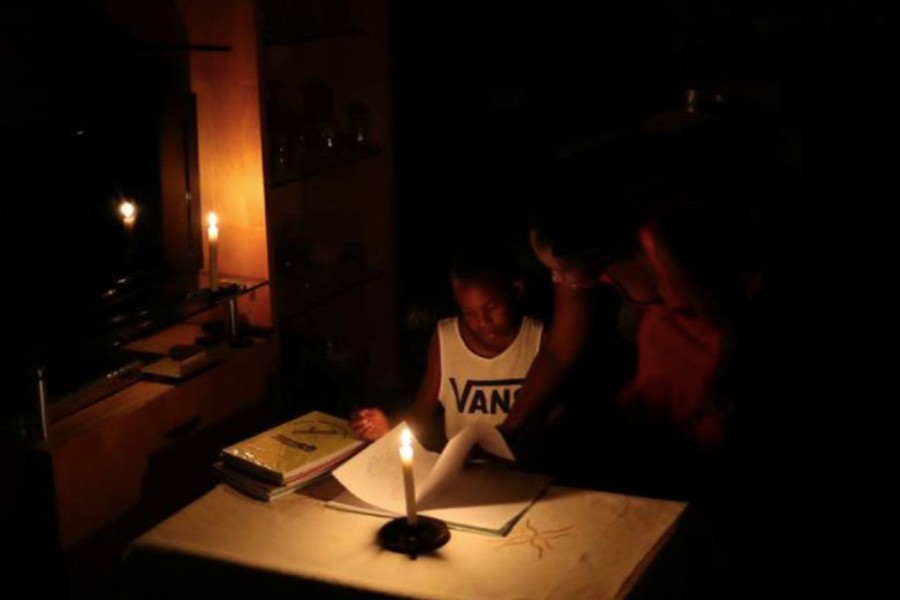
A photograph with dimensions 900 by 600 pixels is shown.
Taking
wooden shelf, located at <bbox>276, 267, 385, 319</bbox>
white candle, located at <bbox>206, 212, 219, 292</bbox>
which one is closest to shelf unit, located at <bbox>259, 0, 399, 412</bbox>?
wooden shelf, located at <bbox>276, 267, 385, 319</bbox>

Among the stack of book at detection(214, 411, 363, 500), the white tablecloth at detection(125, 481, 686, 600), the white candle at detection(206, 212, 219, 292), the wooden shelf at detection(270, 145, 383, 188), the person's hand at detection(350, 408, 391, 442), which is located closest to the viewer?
the white tablecloth at detection(125, 481, 686, 600)

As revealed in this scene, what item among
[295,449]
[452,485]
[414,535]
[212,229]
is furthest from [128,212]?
[414,535]

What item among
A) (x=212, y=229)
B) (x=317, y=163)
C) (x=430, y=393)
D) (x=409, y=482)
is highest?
(x=317, y=163)

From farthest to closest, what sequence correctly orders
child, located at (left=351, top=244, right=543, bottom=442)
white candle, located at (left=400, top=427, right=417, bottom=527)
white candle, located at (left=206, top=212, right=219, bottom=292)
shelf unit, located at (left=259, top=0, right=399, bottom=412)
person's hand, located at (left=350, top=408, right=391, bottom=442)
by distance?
shelf unit, located at (left=259, top=0, right=399, bottom=412)
white candle, located at (left=206, top=212, right=219, bottom=292)
child, located at (left=351, top=244, right=543, bottom=442)
person's hand, located at (left=350, top=408, right=391, bottom=442)
white candle, located at (left=400, top=427, right=417, bottom=527)

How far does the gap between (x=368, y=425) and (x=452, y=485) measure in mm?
302

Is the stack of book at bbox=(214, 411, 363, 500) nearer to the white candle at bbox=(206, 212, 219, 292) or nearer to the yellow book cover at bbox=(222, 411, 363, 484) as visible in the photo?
the yellow book cover at bbox=(222, 411, 363, 484)

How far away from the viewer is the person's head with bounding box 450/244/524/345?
2.46m

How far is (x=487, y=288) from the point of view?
97.1 inches

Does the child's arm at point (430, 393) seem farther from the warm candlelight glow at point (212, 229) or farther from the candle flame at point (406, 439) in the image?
the candle flame at point (406, 439)

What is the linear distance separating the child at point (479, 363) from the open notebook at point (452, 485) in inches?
22.2

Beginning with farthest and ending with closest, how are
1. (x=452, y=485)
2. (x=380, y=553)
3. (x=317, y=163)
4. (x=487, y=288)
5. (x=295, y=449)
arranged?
(x=317, y=163) < (x=487, y=288) < (x=295, y=449) < (x=452, y=485) < (x=380, y=553)

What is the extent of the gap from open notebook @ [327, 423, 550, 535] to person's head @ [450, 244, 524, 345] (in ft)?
1.69

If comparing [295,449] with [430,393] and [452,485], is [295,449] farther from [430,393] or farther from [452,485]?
[430,393]

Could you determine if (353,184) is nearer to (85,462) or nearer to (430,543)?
(85,462)
